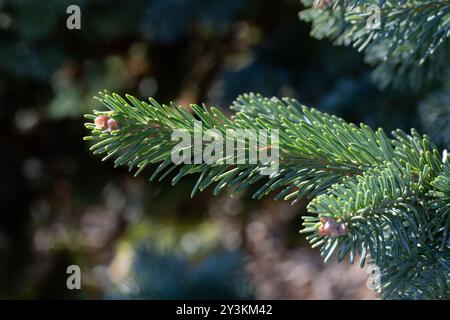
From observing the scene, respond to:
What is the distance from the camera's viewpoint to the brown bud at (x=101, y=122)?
0.53 m

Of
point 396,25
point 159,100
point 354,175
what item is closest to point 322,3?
point 396,25

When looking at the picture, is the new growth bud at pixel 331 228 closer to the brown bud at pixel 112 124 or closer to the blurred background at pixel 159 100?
the brown bud at pixel 112 124

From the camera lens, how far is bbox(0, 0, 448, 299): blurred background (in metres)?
1.42

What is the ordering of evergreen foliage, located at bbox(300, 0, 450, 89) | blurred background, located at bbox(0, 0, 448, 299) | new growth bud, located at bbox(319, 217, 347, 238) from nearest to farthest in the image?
new growth bud, located at bbox(319, 217, 347, 238)
evergreen foliage, located at bbox(300, 0, 450, 89)
blurred background, located at bbox(0, 0, 448, 299)

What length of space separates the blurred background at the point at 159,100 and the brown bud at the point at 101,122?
59 centimetres

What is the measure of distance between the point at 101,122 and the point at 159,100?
1.17 metres

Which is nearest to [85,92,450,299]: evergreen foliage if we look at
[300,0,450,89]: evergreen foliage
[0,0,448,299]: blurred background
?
[300,0,450,89]: evergreen foliage

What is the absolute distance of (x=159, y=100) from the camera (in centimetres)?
169

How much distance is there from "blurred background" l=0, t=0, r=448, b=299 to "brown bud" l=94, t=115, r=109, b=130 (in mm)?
589

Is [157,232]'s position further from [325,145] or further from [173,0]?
[325,145]

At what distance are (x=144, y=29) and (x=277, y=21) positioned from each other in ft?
1.26

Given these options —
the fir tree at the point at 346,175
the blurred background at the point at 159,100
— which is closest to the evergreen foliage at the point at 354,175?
the fir tree at the point at 346,175

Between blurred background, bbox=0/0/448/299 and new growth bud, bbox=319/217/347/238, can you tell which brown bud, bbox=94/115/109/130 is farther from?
blurred background, bbox=0/0/448/299
